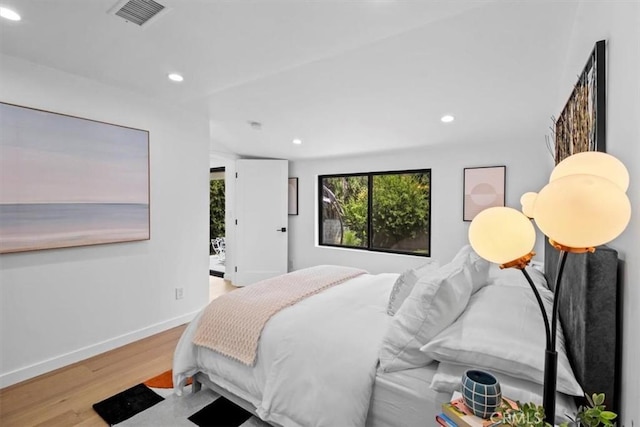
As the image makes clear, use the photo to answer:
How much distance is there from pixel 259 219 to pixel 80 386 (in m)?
3.24

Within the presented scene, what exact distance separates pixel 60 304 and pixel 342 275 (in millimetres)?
2311

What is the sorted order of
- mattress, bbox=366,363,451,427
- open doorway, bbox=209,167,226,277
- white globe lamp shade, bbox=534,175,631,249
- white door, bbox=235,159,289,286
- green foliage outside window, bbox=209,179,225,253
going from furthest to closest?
green foliage outside window, bbox=209,179,225,253 → open doorway, bbox=209,167,226,277 → white door, bbox=235,159,289,286 → mattress, bbox=366,363,451,427 → white globe lamp shade, bbox=534,175,631,249

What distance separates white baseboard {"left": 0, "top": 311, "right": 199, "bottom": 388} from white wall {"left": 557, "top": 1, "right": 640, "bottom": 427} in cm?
341

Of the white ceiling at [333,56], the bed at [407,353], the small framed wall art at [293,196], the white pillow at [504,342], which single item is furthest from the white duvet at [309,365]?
the small framed wall art at [293,196]

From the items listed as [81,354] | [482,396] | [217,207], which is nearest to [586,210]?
[482,396]

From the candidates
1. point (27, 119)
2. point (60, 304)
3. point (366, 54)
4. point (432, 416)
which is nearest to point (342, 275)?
point (432, 416)

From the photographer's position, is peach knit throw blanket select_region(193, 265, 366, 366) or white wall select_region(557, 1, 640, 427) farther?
peach knit throw blanket select_region(193, 265, 366, 366)

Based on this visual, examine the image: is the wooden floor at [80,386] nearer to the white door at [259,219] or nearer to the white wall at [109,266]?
the white wall at [109,266]

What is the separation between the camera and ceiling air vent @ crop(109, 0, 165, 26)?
1750 millimetres

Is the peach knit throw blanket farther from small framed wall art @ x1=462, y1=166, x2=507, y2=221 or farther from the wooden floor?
small framed wall art @ x1=462, y1=166, x2=507, y2=221

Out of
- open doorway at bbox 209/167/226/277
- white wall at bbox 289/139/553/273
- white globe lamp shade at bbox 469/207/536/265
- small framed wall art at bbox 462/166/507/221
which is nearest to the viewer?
white globe lamp shade at bbox 469/207/536/265

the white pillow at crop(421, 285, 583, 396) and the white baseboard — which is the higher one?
the white pillow at crop(421, 285, 583, 396)

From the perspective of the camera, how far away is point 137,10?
5.94 ft

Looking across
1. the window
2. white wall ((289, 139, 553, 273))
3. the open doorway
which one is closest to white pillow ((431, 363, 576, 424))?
white wall ((289, 139, 553, 273))
